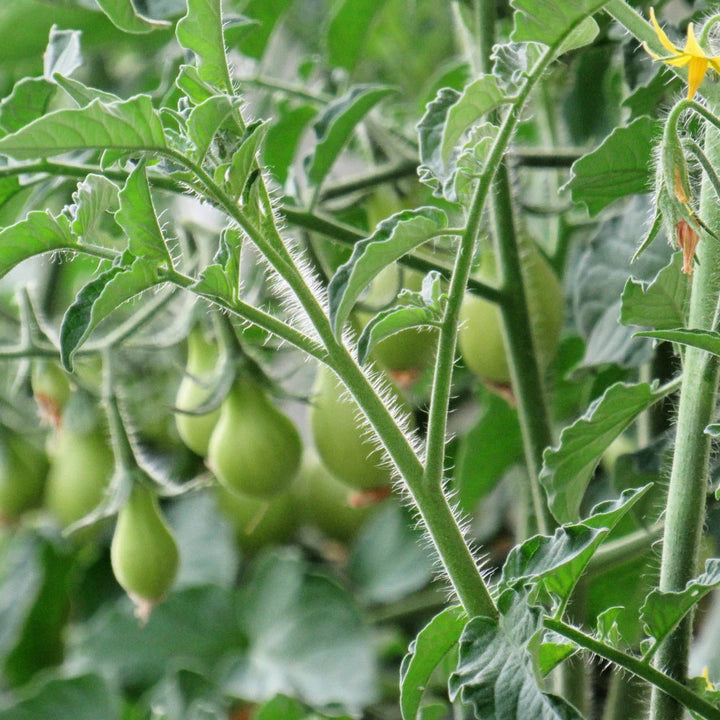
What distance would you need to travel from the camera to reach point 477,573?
0.98ft

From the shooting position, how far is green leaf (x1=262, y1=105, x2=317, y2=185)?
0.63m

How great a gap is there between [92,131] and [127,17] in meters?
0.17

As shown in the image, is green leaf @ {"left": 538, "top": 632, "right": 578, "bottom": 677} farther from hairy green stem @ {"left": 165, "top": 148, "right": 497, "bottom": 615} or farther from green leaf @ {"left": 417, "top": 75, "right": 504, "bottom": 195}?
green leaf @ {"left": 417, "top": 75, "right": 504, "bottom": 195}

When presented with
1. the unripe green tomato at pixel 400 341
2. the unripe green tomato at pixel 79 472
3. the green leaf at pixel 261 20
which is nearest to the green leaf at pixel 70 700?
the unripe green tomato at pixel 79 472

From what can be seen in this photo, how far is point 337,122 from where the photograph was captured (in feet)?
1.59

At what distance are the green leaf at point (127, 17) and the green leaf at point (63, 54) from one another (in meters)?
0.02

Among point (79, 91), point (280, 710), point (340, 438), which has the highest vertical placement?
point (79, 91)

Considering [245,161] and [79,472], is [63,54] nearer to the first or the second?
[245,161]

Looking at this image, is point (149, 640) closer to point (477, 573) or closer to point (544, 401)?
point (544, 401)

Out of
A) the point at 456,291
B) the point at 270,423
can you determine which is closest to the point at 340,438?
the point at 270,423

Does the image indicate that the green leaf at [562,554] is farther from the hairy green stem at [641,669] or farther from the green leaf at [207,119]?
the green leaf at [207,119]

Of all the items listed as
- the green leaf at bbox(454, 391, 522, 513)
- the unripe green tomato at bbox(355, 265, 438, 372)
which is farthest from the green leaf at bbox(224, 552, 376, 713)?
the unripe green tomato at bbox(355, 265, 438, 372)

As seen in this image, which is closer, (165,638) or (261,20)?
(261,20)

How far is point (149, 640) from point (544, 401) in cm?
44
